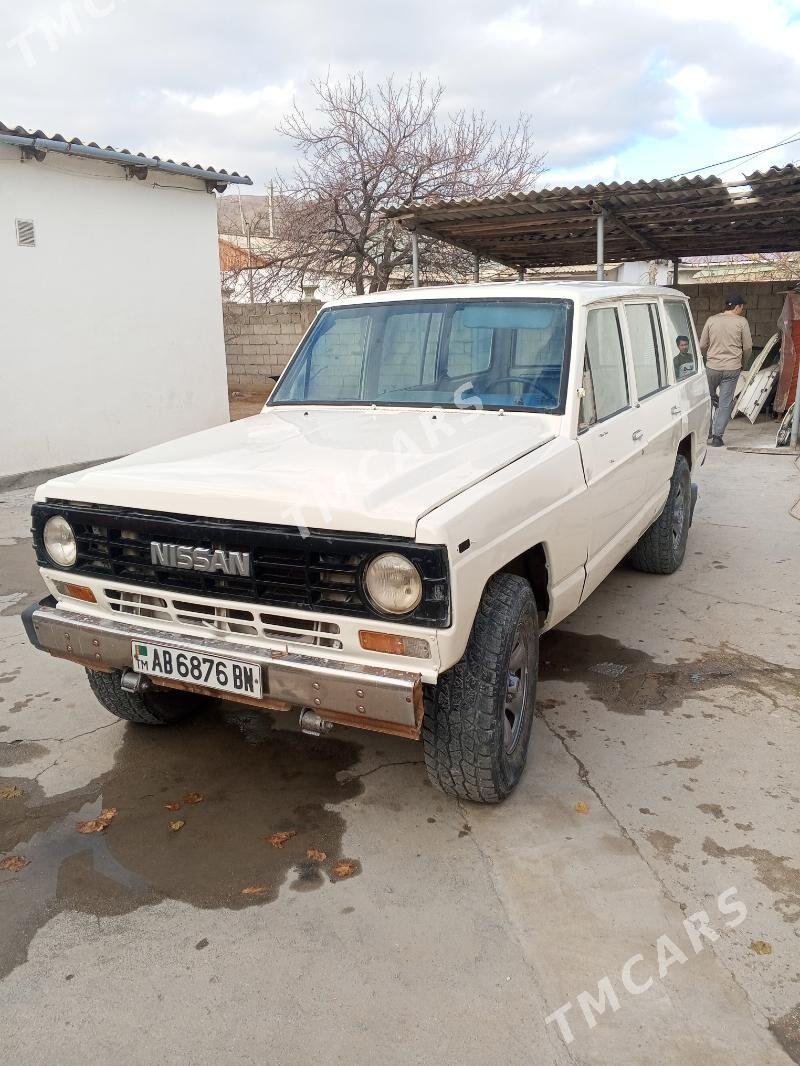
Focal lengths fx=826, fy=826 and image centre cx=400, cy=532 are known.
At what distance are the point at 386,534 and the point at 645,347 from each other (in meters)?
2.96

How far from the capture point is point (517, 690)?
121 inches

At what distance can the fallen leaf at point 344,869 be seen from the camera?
269 centimetres

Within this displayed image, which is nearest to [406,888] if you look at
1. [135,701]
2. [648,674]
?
[135,701]

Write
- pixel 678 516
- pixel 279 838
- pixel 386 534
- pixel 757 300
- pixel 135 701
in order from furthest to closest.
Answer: pixel 757 300 < pixel 678 516 < pixel 135 701 < pixel 279 838 < pixel 386 534

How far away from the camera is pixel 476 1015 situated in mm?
2146

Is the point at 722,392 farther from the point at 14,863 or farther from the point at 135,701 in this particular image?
the point at 14,863

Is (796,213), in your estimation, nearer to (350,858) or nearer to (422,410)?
(422,410)

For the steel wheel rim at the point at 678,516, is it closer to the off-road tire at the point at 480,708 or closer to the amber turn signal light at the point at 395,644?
the off-road tire at the point at 480,708

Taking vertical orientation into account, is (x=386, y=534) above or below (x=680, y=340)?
below

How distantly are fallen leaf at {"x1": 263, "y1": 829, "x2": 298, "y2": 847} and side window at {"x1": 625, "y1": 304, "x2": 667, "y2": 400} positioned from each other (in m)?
2.92

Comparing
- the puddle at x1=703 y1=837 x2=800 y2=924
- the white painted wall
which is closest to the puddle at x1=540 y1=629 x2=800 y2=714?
the puddle at x1=703 y1=837 x2=800 y2=924

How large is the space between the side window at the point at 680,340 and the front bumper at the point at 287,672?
3643 millimetres

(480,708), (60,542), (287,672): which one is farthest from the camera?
(60,542)

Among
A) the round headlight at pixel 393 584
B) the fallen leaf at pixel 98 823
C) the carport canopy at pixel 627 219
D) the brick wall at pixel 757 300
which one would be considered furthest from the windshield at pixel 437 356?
the brick wall at pixel 757 300
